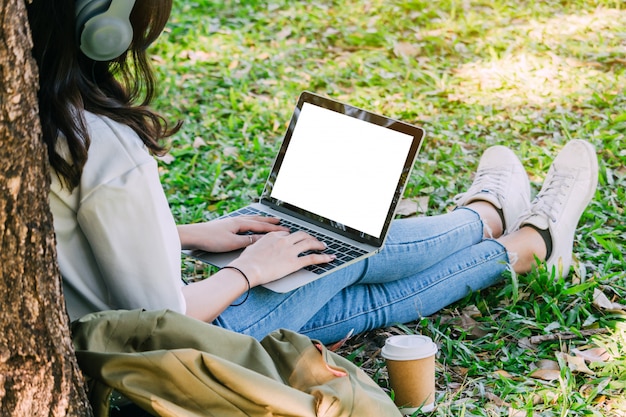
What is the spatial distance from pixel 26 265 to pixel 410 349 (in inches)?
42.3

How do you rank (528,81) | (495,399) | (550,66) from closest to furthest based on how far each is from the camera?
(495,399) → (528,81) → (550,66)

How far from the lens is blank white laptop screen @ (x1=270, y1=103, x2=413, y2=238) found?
2.62m

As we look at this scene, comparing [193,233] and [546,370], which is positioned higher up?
[193,233]

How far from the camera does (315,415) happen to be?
173cm

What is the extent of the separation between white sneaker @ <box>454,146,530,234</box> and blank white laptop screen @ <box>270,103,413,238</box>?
853 millimetres

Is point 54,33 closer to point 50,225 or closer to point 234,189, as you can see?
point 50,225

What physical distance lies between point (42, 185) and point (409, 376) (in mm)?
1177

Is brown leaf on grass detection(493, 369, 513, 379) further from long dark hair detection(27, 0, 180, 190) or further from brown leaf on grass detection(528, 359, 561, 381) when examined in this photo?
long dark hair detection(27, 0, 180, 190)

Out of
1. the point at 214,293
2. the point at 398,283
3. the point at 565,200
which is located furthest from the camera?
the point at 565,200

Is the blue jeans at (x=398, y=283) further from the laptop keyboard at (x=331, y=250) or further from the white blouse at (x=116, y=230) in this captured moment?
the white blouse at (x=116, y=230)

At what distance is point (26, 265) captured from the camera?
1.60 meters

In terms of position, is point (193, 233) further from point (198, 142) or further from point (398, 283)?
point (198, 142)

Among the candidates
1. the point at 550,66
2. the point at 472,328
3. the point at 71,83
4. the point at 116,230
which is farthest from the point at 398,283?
the point at 550,66

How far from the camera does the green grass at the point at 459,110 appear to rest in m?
2.72
